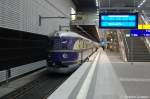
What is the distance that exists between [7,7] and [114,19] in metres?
14.3

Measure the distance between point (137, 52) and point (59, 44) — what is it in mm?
11500

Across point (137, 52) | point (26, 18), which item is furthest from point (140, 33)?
point (26, 18)

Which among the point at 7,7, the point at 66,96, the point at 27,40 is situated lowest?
the point at 66,96

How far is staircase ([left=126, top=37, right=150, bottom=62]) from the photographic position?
28381mm

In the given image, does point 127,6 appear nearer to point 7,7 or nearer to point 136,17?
point 136,17

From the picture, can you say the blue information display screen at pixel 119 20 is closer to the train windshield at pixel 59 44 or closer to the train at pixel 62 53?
the train at pixel 62 53

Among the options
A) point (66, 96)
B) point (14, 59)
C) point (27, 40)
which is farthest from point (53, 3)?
point (66, 96)

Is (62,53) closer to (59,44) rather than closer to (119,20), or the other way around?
(59,44)

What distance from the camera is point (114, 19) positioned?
93.8ft

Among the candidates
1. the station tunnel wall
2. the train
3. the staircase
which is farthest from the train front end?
the staircase

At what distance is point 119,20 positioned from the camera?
28516mm

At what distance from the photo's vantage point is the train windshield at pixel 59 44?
64.8 feet

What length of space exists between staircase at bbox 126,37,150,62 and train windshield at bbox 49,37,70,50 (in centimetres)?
999

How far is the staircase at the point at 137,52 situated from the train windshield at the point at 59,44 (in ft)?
32.8
